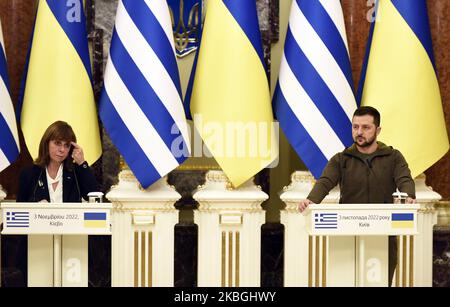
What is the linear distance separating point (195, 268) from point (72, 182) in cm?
131

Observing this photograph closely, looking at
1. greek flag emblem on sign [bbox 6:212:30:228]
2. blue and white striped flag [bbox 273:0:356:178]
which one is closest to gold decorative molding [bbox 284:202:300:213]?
blue and white striped flag [bbox 273:0:356:178]

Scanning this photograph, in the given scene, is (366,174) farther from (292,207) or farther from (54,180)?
(54,180)

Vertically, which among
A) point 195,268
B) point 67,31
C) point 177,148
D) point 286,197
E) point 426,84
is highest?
point 67,31

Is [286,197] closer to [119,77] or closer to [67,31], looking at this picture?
[119,77]

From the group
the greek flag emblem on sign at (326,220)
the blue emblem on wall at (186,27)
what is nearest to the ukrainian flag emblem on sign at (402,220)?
the greek flag emblem on sign at (326,220)

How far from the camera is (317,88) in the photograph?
167 inches

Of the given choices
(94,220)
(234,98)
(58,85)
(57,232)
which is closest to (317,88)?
(234,98)

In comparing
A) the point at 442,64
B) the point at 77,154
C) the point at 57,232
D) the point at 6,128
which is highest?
the point at 442,64

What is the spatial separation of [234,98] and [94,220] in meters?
1.39

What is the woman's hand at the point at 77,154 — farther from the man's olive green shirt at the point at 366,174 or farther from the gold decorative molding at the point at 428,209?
the gold decorative molding at the point at 428,209

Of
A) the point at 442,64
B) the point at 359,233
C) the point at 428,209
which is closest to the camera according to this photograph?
the point at 359,233

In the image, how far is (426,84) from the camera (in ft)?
14.1

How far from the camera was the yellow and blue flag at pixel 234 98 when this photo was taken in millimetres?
4211
